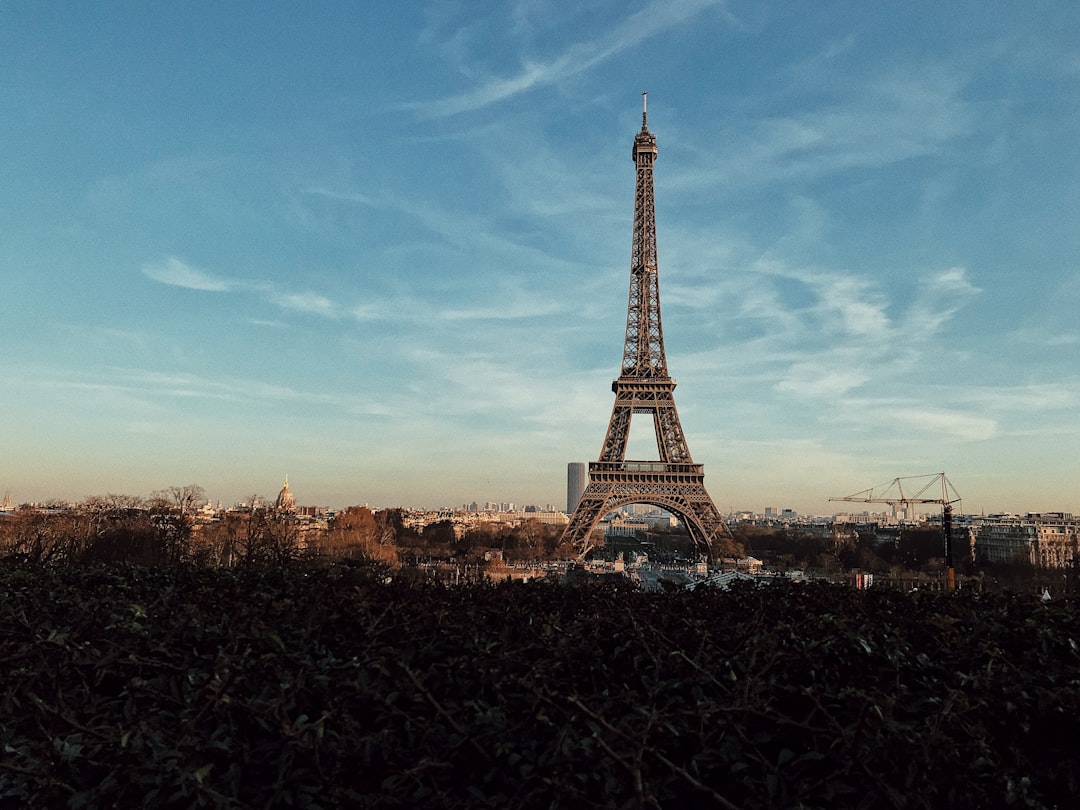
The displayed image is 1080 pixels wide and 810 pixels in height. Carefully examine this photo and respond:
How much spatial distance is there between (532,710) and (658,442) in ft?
128

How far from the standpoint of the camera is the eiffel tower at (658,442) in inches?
1532

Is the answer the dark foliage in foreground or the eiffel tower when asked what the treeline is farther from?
the dark foliage in foreground

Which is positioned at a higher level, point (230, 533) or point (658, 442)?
point (658, 442)

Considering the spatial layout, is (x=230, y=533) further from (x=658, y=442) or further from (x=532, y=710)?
(x=532, y=710)

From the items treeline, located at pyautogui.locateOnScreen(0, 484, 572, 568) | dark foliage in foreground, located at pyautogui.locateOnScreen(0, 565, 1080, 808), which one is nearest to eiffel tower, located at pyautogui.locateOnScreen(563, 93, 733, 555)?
treeline, located at pyautogui.locateOnScreen(0, 484, 572, 568)

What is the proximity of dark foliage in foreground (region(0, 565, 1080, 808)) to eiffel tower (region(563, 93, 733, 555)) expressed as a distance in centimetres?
3593

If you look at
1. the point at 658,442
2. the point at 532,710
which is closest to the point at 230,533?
the point at 658,442

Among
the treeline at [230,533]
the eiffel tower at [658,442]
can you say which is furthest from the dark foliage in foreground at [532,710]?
the eiffel tower at [658,442]

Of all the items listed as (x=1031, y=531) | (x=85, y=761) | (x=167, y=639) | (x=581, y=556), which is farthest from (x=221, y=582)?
(x=1031, y=531)

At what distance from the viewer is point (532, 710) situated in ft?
7.27

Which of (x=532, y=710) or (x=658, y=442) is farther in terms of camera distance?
(x=658, y=442)

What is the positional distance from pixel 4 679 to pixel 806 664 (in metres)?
2.90

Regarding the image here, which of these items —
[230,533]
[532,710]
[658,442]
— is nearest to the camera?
[532,710]

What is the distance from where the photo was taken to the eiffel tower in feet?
128
